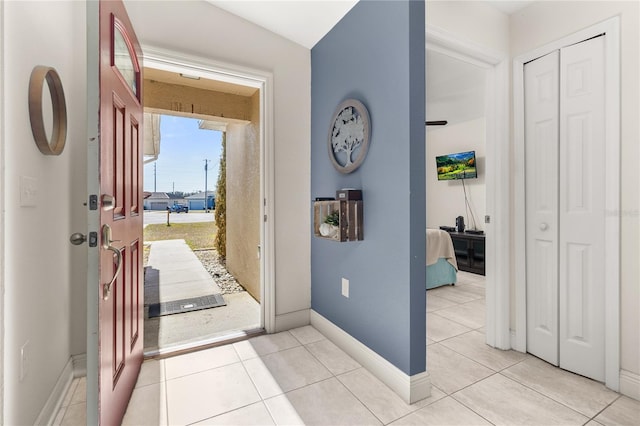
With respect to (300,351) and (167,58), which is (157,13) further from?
(300,351)

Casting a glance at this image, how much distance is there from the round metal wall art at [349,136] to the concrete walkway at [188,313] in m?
1.58

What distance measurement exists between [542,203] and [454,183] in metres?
3.78

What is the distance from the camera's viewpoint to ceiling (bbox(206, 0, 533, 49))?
212 centimetres

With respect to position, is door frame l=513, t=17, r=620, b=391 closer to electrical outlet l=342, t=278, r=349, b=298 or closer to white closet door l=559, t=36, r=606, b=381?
white closet door l=559, t=36, r=606, b=381

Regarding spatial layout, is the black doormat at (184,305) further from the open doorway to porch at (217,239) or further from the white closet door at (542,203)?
the white closet door at (542,203)

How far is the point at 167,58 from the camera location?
6.82ft

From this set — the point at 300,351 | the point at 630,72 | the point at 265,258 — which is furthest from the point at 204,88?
the point at 630,72

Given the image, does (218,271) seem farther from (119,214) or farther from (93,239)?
(93,239)

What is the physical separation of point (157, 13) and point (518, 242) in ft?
9.55

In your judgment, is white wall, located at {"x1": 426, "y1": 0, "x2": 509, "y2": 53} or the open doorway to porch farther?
the open doorway to porch

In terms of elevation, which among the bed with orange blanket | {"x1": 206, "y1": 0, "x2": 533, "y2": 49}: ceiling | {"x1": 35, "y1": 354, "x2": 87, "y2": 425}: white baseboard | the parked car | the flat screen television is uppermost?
{"x1": 206, "y1": 0, "x2": 533, "y2": 49}: ceiling

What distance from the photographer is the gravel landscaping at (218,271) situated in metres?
4.00

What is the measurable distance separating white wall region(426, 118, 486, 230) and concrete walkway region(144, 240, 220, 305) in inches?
167

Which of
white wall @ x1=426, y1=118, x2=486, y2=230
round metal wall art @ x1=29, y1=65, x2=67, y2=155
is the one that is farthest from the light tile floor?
white wall @ x1=426, y1=118, x2=486, y2=230
